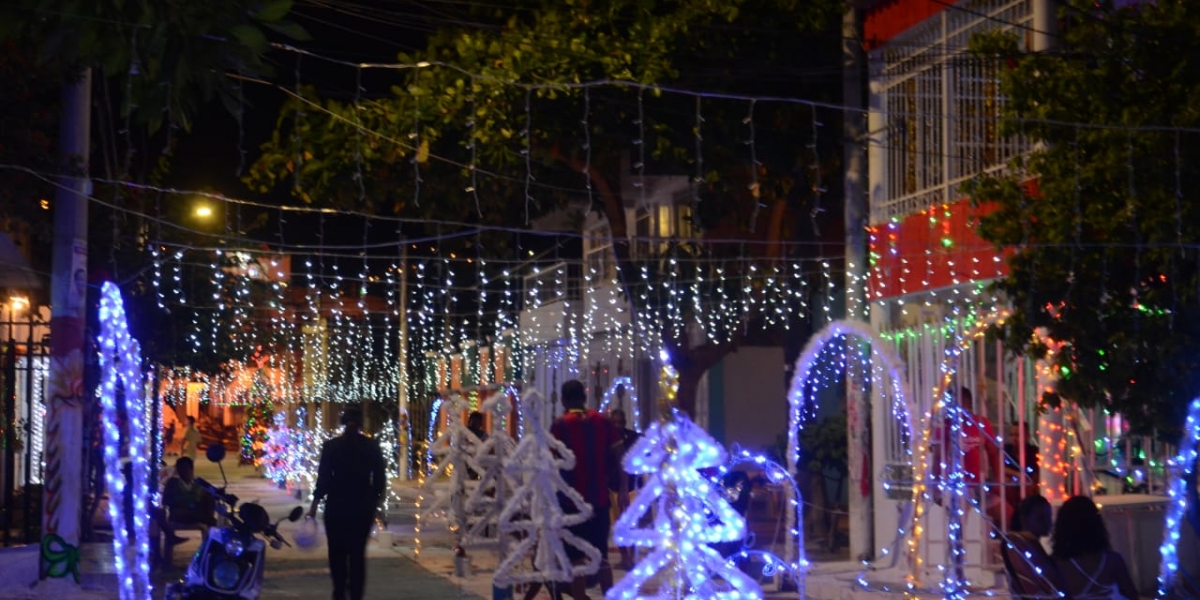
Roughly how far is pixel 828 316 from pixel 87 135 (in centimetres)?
1348

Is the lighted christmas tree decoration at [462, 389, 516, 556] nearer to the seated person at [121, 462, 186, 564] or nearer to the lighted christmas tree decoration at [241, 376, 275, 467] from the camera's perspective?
the seated person at [121, 462, 186, 564]

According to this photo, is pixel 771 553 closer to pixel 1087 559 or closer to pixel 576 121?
pixel 1087 559

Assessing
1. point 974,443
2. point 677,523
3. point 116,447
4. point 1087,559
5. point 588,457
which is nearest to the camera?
point 1087,559

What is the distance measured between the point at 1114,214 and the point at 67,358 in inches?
377

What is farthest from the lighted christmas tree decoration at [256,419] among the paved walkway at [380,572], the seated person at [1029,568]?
the seated person at [1029,568]

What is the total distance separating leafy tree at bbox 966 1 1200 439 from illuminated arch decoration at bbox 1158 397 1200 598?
0.52 ft

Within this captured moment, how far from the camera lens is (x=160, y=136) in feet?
69.4

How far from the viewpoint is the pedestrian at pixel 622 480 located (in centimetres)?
1242

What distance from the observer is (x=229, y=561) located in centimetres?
1194

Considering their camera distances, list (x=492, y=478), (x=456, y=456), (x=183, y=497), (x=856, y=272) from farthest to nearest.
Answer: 1. (x=456, y=456)
2. (x=856, y=272)
3. (x=183, y=497)
4. (x=492, y=478)

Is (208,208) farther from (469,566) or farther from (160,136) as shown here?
(469,566)

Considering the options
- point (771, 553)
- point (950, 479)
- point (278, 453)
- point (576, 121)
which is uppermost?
point (576, 121)

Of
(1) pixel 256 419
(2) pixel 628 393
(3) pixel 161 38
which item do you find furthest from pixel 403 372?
(3) pixel 161 38

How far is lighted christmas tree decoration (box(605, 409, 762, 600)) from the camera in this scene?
10.6 metres
